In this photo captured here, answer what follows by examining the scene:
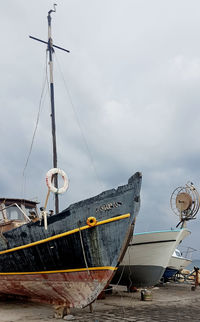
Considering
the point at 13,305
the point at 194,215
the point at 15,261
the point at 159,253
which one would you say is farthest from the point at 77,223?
the point at 194,215

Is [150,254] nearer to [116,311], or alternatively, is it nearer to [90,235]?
[116,311]

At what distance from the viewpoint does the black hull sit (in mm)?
8117

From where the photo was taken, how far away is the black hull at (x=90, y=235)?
8.12 meters

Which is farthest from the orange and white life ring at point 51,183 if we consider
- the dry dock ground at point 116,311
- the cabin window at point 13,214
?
the cabin window at point 13,214

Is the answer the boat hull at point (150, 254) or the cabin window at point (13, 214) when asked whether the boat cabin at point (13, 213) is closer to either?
the cabin window at point (13, 214)

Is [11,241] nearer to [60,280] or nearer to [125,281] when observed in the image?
[60,280]

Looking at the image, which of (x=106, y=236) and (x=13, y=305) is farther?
(x=13, y=305)

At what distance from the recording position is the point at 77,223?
8359 mm

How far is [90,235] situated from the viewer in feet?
26.8

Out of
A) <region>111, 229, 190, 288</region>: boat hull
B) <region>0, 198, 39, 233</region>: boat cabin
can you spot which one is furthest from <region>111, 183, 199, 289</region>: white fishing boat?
<region>0, 198, 39, 233</region>: boat cabin

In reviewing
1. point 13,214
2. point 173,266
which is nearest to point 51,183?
point 13,214

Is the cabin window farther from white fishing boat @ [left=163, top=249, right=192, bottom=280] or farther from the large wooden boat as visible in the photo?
white fishing boat @ [left=163, top=249, right=192, bottom=280]

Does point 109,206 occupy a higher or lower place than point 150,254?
higher

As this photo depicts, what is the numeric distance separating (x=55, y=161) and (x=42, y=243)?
5.32m
